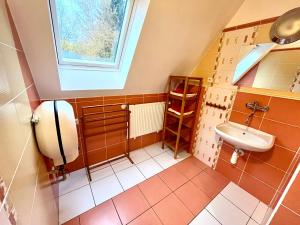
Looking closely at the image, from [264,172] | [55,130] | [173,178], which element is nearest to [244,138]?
[264,172]

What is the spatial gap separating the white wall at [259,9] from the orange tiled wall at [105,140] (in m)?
1.31

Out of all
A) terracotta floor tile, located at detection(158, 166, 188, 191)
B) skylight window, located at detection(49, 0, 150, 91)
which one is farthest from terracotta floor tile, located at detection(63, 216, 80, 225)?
skylight window, located at detection(49, 0, 150, 91)

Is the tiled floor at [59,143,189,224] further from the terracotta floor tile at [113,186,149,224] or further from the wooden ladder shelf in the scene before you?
the wooden ladder shelf

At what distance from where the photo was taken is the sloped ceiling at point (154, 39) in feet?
2.96

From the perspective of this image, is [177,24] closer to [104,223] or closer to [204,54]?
[204,54]

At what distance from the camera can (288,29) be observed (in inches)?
44.9

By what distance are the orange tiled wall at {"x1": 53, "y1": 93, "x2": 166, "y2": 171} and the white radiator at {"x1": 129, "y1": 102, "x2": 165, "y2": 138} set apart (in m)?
0.09

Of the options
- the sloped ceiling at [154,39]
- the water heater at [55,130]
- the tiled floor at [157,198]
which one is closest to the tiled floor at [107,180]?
the tiled floor at [157,198]

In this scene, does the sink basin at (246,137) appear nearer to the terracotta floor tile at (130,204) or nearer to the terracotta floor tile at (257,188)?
the terracotta floor tile at (257,188)

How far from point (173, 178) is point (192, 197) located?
0.32 meters

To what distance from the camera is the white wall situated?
48.4 inches

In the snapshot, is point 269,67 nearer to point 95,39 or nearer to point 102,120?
point 95,39

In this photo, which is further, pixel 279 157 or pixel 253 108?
pixel 253 108

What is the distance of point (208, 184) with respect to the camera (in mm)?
1743
